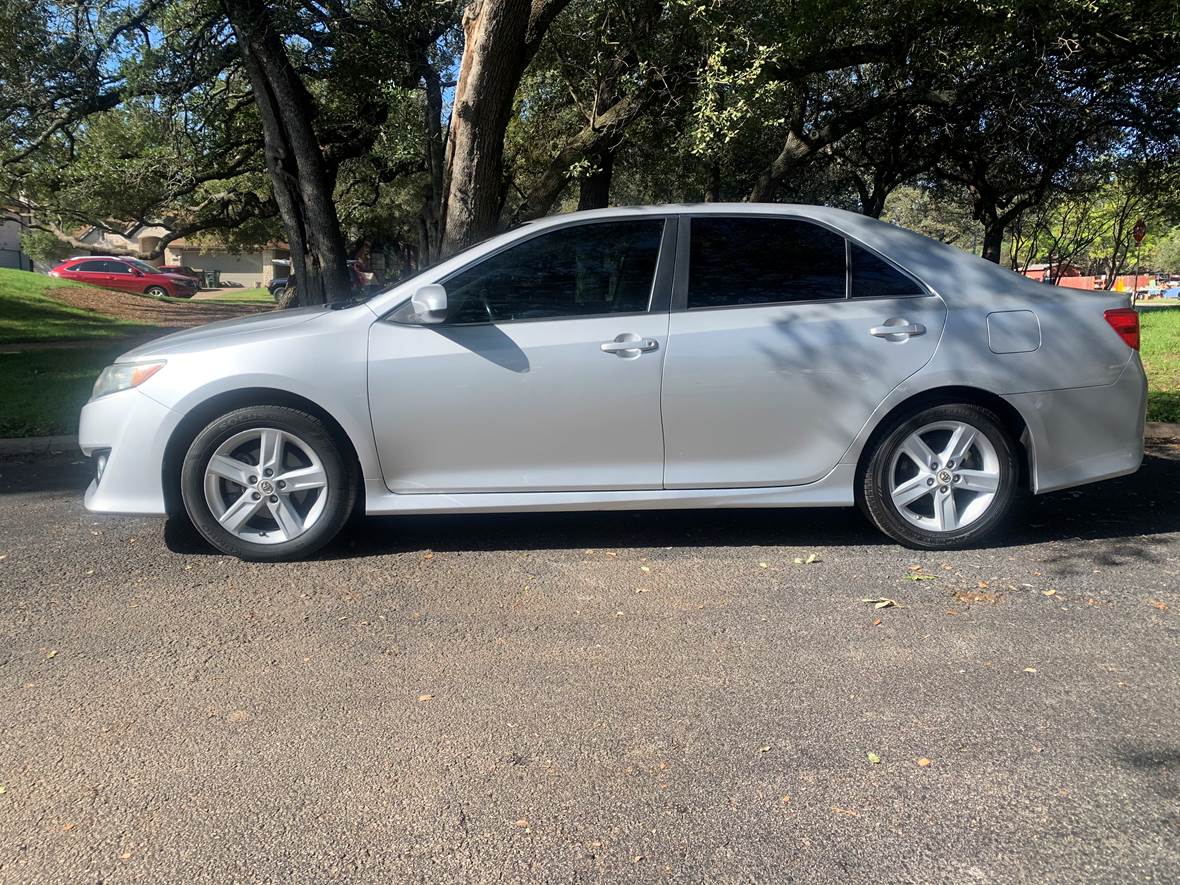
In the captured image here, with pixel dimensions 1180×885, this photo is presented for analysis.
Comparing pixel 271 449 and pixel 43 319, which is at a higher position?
pixel 43 319

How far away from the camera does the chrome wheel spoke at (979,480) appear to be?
4.70 metres

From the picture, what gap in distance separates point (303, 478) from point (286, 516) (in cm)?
21

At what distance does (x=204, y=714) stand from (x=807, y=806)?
1.99 m

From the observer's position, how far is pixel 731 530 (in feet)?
17.0

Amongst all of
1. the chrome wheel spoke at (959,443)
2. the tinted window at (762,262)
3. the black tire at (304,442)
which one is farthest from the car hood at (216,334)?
the chrome wheel spoke at (959,443)

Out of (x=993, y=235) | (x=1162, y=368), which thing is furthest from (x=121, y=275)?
(x=1162, y=368)

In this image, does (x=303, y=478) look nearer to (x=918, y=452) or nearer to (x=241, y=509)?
(x=241, y=509)

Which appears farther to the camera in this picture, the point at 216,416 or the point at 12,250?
the point at 12,250

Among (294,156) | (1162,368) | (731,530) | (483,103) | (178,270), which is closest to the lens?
(731,530)

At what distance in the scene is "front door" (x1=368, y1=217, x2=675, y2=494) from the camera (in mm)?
4477

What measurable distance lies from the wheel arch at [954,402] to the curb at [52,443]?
313cm

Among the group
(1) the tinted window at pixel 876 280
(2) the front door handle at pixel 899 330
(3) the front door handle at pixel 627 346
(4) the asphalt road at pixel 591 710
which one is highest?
(1) the tinted window at pixel 876 280

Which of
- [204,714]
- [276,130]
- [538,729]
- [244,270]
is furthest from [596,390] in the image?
[244,270]

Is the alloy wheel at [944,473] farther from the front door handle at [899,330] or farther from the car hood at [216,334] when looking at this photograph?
the car hood at [216,334]
